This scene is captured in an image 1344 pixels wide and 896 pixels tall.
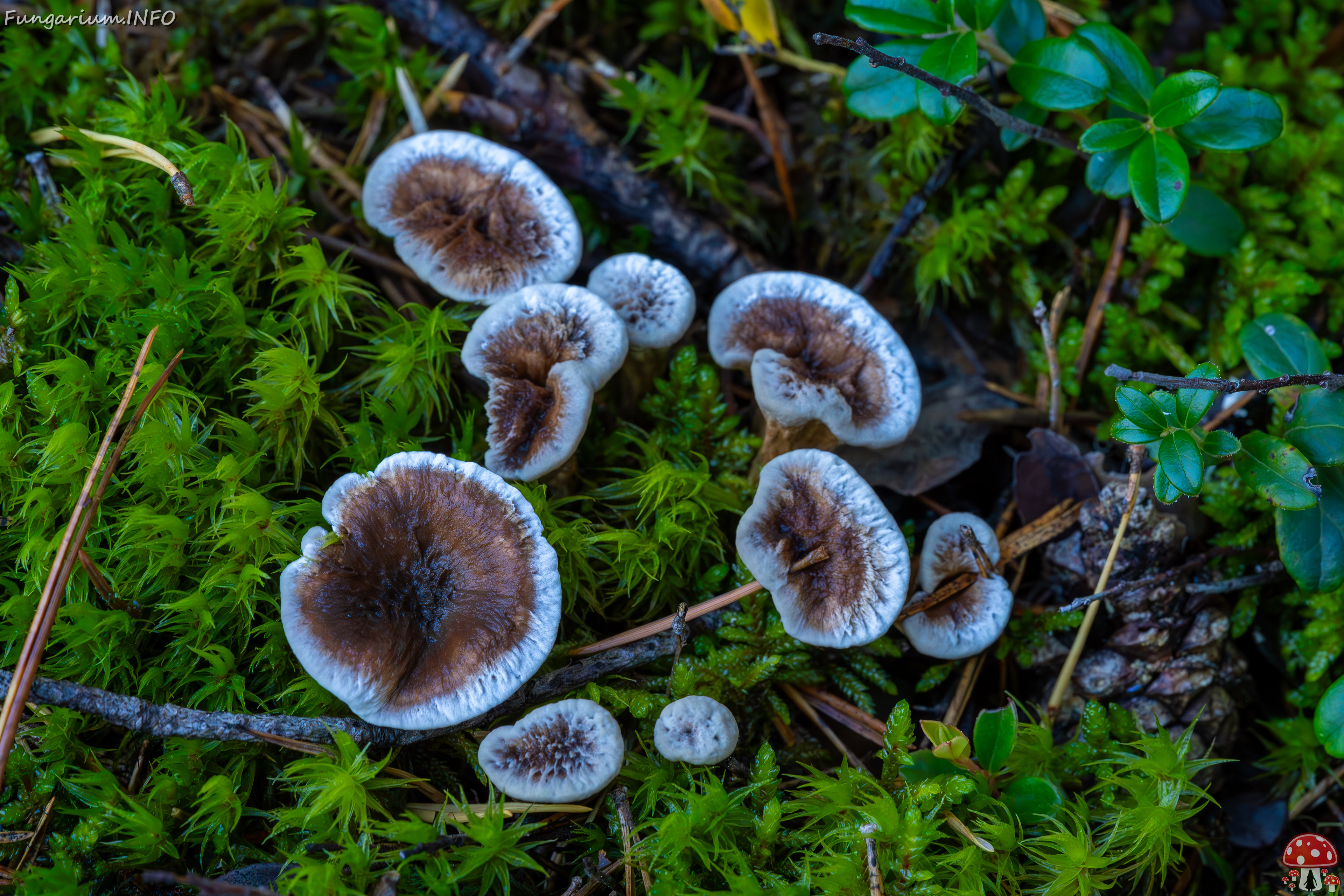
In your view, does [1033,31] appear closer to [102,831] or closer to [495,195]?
[495,195]

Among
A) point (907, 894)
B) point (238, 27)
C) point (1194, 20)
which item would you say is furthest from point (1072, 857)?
point (238, 27)

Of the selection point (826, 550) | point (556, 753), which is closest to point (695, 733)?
point (556, 753)

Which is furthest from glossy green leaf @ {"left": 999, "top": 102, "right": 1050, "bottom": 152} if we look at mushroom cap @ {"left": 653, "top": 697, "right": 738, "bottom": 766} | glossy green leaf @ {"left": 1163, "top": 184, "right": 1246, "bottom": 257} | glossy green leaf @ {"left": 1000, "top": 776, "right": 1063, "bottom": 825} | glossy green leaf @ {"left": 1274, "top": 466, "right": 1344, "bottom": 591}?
mushroom cap @ {"left": 653, "top": 697, "right": 738, "bottom": 766}

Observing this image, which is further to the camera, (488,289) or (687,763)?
(488,289)

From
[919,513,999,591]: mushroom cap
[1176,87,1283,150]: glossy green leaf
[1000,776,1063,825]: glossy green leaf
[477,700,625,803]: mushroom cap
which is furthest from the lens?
[919,513,999,591]: mushroom cap

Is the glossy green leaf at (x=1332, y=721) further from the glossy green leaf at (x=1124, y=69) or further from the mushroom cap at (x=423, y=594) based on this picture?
the mushroom cap at (x=423, y=594)


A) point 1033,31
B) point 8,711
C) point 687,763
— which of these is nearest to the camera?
point 8,711

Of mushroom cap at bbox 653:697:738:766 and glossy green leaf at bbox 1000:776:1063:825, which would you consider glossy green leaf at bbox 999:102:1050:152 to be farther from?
mushroom cap at bbox 653:697:738:766
